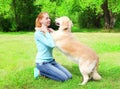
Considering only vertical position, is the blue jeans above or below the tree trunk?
above

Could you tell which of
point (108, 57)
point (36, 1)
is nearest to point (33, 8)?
point (36, 1)

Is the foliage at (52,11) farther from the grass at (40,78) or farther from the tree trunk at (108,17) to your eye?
the grass at (40,78)

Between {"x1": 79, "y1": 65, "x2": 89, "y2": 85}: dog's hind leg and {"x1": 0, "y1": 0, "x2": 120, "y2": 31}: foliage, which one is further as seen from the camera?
{"x1": 0, "y1": 0, "x2": 120, "y2": 31}: foliage

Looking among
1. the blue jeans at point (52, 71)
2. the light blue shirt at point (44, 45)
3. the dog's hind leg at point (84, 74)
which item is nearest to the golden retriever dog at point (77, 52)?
the dog's hind leg at point (84, 74)

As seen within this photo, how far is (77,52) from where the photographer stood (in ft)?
30.1

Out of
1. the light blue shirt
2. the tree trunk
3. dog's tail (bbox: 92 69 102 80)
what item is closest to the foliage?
the tree trunk

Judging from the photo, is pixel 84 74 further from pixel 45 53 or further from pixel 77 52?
pixel 45 53

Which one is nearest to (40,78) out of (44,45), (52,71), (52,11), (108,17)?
(52,71)

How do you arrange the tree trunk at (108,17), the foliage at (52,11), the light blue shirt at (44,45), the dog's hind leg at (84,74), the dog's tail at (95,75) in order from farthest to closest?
the tree trunk at (108,17) < the foliage at (52,11) < the light blue shirt at (44,45) < the dog's tail at (95,75) < the dog's hind leg at (84,74)

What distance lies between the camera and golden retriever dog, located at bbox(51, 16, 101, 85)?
912 cm

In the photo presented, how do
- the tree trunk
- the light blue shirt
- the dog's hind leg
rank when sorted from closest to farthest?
the dog's hind leg, the light blue shirt, the tree trunk

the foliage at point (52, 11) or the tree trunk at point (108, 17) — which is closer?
the foliage at point (52, 11)

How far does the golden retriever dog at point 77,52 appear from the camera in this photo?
912cm

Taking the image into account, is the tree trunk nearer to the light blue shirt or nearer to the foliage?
the foliage
